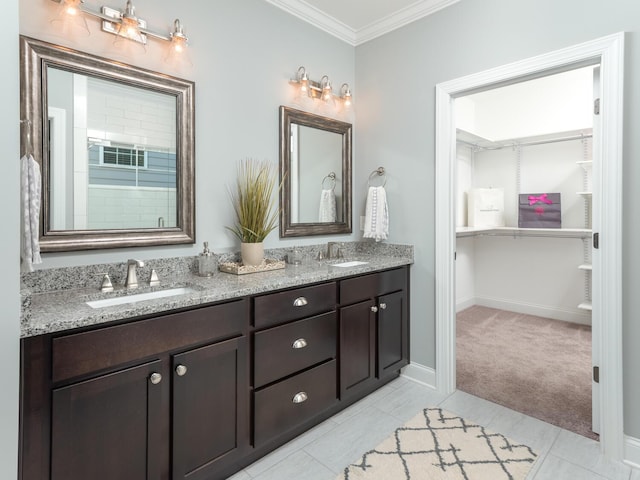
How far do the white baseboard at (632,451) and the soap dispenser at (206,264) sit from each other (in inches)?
91.3

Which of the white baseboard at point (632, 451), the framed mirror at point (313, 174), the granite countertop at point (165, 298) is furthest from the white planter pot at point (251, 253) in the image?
the white baseboard at point (632, 451)

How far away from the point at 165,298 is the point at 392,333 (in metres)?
1.66

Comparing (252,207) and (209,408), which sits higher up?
(252,207)

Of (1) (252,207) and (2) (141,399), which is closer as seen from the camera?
(2) (141,399)

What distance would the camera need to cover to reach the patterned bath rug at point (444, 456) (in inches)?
67.5

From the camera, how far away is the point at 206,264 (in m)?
1.99

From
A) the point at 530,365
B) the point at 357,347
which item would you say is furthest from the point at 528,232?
the point at 357,347

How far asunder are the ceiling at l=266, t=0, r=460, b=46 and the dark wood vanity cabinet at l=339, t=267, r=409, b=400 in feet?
6.14

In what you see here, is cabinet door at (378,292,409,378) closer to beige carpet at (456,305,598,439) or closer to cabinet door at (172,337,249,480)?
beige carpet at (456,305,598,439)

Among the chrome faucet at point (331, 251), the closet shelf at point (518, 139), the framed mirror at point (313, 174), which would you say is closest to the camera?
the framed mirror at point (313, 174)

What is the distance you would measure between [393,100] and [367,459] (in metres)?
2.44

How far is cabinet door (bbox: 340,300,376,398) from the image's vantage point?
2199mm

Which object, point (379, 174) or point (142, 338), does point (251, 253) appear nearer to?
point (142, 338)

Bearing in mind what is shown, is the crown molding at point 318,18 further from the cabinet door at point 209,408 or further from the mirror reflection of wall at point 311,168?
the cabinet door at point 209,408
